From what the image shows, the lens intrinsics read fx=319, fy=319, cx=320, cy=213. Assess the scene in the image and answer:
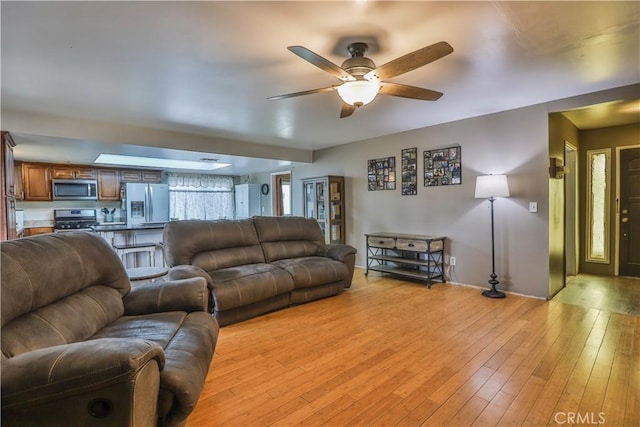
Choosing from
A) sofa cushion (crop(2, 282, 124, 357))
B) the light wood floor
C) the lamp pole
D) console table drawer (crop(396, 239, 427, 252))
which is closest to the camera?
sofa cushion (crop(2, 282, 124, 357))

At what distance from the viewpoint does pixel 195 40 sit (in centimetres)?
217

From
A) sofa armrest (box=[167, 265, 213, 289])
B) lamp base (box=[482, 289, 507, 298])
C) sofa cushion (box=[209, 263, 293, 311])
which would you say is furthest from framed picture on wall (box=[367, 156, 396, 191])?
sofa armrest (box=[167, 265, 213, 289])

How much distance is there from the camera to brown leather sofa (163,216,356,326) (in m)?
3.11

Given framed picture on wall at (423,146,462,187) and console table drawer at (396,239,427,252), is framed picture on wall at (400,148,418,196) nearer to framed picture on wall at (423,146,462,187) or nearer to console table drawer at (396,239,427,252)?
framed picture on wall at (423,146,462,187)

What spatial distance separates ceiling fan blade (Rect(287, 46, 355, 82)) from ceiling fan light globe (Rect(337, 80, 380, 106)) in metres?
0.05

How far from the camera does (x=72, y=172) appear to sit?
21.2 feet

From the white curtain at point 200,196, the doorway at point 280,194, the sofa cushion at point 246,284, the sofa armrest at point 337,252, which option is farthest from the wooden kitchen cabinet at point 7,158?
the doorway at point 280,194

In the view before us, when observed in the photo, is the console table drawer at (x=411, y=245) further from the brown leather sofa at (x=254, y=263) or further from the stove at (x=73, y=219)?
the stove at (x=73, y=219)

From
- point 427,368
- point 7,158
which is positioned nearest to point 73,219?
point 7,158

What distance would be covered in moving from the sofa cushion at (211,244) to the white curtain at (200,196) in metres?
4.76

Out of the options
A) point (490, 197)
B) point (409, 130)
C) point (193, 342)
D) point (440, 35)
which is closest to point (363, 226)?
point (409, 130)

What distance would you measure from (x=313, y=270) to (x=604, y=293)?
11.8 ft

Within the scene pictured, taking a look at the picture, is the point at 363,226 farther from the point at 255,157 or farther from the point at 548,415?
the point at 548,415

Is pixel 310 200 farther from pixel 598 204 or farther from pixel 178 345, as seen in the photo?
pixel 178 345
